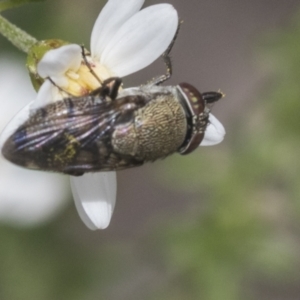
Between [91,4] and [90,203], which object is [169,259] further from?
[91,4]

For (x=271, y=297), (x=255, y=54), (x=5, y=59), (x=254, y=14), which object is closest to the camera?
(x=255, y=54)

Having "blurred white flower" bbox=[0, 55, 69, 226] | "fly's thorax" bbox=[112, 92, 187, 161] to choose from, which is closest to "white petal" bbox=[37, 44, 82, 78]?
"fly's thorax" bbox=[112, 92, 187, 161]

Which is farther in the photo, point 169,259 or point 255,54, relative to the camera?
point 255,54

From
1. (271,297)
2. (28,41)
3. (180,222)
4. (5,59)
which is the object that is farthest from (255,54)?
(271,297)

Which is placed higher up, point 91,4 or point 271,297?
point 91,4

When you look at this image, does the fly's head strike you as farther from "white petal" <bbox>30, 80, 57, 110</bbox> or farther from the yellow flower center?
"white petal" <bbox>30, 80, 57, 110</bbox>

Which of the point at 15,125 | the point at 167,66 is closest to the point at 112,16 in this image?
the point at 167,66

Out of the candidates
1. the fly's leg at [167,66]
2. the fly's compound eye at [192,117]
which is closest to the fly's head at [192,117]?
the fly's compound eye at [192,117]

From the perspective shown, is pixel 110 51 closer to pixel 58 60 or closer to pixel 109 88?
pixel 109 88

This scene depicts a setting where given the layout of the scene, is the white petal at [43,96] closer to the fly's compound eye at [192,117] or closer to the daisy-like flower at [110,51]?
the daisy-like flower at [110,51]
